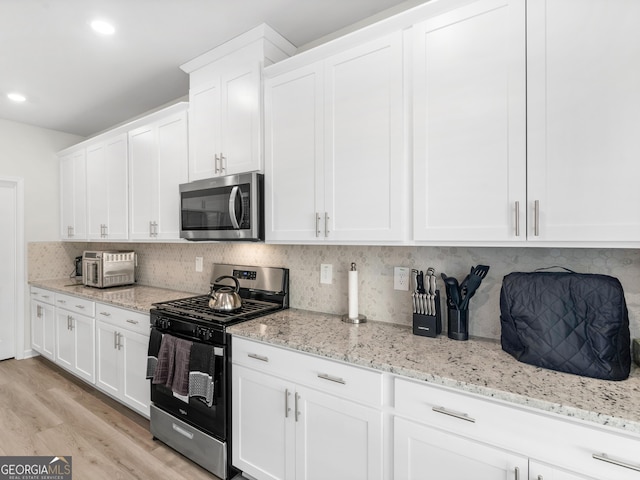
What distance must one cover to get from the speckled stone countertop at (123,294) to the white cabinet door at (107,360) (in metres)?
0.23

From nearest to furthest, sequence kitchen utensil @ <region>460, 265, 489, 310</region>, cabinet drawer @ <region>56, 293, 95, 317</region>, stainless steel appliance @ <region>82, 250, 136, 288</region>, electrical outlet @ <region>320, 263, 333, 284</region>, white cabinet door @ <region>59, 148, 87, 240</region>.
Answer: kitchen utensil @ <region>460, 265, 489, 310</region>, electrical outlet @ <region>320, 263, 333, 284</region>, cabinet drawer @ <region>56, 293, 95, 317</region>, stainless steel appliance @ <region>82, 250, 136, 288</region>, white cabinet door @ <region>59, 148, 87, 240</region>

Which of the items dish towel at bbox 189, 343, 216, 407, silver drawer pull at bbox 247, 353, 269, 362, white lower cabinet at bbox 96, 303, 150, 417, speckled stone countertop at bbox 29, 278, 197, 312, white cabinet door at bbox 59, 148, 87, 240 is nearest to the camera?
silver drawer pull at bbox 247, 353, 269, 362

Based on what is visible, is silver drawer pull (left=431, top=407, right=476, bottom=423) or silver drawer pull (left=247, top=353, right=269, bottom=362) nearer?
silver drawer pull (left=431, top=407, right=476, bottom=423)

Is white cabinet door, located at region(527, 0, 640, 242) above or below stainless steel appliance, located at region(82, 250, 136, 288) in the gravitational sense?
above

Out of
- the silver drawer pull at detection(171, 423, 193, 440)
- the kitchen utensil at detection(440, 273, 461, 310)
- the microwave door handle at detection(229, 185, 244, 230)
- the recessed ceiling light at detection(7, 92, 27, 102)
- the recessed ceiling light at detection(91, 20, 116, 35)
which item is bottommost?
the silver drawer pull at detection(171, 423, 193, 440)

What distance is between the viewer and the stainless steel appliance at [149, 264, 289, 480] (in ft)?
6.22

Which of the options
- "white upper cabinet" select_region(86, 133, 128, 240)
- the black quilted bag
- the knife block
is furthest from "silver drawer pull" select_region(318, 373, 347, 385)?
"white upper cabinet" select_region(86, 133, 128, 240)

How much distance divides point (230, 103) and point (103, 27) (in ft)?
2.79

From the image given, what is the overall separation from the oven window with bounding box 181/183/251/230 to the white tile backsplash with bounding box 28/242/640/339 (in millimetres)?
445

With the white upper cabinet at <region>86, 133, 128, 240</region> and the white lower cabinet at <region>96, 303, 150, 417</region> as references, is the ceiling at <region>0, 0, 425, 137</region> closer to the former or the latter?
the white upper cabinet at <region>86, 133, 128, 240</region>

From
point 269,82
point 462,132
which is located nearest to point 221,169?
point 269,82

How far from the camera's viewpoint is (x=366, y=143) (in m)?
1.71

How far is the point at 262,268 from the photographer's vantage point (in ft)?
8.34

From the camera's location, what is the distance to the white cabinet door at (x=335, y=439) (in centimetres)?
140
